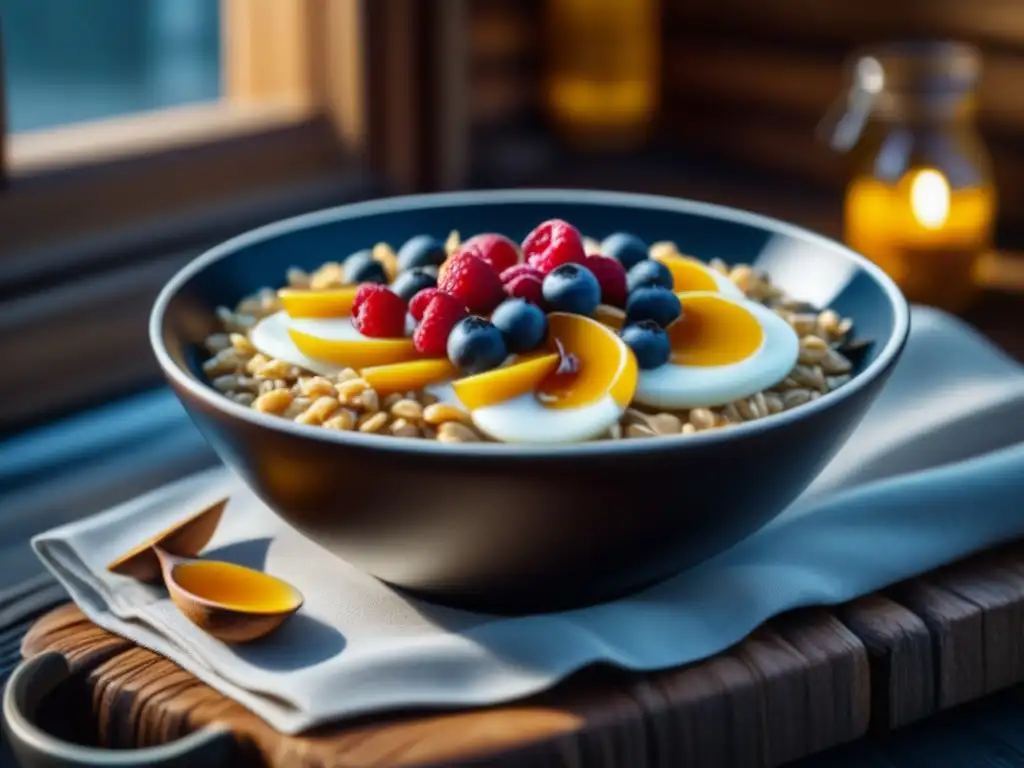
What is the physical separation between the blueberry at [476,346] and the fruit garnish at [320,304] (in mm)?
123

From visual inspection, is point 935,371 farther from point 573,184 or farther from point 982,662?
point 573,184

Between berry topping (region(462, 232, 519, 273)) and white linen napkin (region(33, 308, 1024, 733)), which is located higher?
berry topping (region(462, 232, 519, 273))

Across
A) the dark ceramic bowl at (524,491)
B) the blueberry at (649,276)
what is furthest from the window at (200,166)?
the blueberry at (649,276)

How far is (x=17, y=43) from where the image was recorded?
4078 millimetres

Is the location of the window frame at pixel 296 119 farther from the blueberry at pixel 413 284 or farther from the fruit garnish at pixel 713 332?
the fruit garnish at pixel 713 332

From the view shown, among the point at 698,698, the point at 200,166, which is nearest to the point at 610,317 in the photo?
the point at 698,698

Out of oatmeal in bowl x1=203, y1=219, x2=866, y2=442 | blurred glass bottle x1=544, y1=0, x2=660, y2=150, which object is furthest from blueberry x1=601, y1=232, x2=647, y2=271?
blurred glass bottle x1=544, y1=0, x2=660, y2=150

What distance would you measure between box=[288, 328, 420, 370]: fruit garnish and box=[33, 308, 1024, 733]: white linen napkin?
124 mm

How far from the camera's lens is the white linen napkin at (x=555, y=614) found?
72 cm

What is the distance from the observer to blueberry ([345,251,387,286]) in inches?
36.8

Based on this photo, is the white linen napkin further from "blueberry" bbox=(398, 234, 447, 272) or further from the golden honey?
"blueberry" bbox=(398, 234, 447, 272)

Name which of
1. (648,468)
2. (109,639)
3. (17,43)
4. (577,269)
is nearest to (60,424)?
(109,639)

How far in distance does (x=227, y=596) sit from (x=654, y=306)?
0.99ft

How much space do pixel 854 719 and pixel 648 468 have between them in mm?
204
